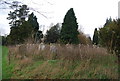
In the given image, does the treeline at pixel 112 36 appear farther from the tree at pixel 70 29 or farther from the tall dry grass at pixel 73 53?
the tree at pixel 70 29

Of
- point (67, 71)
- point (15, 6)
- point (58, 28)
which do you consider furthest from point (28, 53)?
point (58, 28)

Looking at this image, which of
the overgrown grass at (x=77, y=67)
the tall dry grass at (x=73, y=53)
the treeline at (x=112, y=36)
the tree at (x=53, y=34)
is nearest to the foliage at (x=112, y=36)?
the treeline at (x=112, y=36)

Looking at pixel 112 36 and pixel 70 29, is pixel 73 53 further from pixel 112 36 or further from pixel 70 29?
pixel 70 29

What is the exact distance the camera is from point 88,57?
36.3 feet

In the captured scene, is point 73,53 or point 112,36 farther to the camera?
point 73,53

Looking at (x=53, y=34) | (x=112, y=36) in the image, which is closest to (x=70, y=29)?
(x=53, y=34)

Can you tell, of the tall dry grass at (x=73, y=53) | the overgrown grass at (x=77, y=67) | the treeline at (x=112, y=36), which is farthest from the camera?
the tall dry grass at (x=73, y=53)

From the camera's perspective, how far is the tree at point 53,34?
129 ft

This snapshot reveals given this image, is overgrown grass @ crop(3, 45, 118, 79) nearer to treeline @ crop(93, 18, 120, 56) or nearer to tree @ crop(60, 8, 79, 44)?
treeline @ crop(93, 18, 120, 56)

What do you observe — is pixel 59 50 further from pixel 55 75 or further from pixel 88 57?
pixel 55 75

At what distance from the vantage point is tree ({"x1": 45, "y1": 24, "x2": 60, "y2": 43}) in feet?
129

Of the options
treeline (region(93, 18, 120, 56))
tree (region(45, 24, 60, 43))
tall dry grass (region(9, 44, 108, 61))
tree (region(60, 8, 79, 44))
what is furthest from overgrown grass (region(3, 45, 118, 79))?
tree (region(45, 24, 60, 43))

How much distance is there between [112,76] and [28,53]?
8.33 m

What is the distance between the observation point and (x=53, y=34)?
41688 mm
